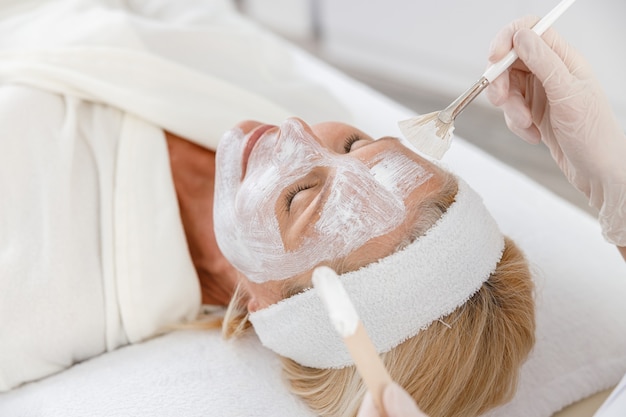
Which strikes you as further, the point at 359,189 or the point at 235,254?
the point at 235,254

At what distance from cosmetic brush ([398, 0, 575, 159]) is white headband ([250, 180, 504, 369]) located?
0.09 metres

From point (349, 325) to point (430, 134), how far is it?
0.39 m

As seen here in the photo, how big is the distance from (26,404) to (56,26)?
2.89 ft

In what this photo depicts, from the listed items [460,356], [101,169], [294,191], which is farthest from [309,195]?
[101,169]

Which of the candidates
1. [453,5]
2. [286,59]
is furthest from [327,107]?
[453,5]

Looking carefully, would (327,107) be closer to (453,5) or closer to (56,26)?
(56,26)

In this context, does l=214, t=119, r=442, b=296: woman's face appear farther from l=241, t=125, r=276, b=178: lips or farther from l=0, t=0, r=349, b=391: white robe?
l=0, t=0, r=349, b=391: white robe

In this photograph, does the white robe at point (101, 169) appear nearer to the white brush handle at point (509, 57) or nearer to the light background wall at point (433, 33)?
the white brush handle at point (509, 57)

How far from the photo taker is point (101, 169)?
3.87 feet

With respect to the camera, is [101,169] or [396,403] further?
[101,169]

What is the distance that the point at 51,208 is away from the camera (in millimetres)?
1101

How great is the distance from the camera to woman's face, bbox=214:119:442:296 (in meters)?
0.88

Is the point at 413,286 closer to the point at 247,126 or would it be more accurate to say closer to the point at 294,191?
the point at 294,191

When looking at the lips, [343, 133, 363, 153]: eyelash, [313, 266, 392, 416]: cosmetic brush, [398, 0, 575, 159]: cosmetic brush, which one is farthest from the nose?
[313, 266, 392, 416]: cosmetic brush
